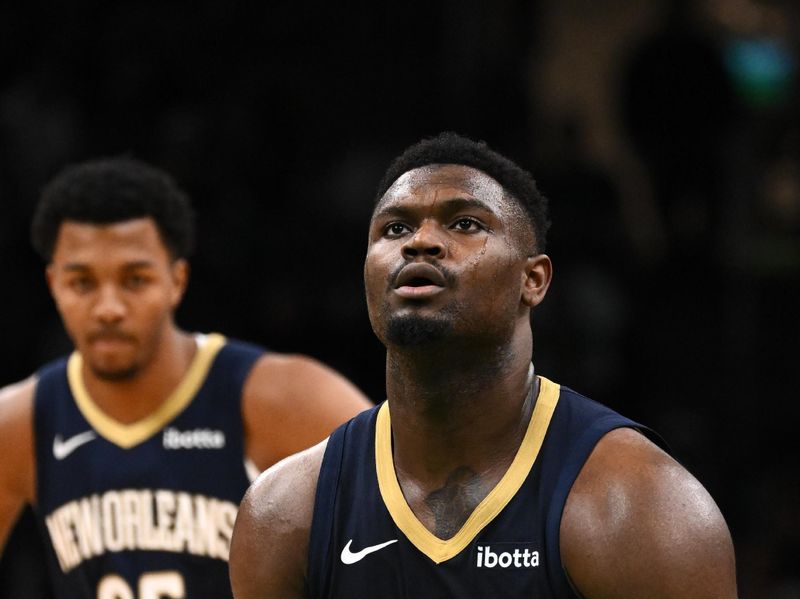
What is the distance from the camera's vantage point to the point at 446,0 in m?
9.34

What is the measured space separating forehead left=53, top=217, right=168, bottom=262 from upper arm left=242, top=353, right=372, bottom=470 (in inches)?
22.2

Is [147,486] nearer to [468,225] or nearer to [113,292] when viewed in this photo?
[113,292]

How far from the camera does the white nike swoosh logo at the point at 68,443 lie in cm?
479

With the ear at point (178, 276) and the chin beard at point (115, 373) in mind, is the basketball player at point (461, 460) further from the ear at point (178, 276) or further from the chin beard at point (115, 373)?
the ear at point (178, 276)

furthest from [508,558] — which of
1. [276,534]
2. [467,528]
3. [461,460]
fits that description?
[276,534]

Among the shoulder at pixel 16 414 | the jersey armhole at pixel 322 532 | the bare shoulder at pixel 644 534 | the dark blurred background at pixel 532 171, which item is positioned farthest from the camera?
the dark blurred background at pixel 532 171

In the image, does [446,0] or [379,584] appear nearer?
[379,584]

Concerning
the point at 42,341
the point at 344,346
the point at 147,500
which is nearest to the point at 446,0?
the point at 344,346

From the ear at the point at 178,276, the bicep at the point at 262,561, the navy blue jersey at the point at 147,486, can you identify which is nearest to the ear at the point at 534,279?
the bicep at the point at 262,561

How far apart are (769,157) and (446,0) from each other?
2364 mm

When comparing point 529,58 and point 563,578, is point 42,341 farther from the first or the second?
point 563,578

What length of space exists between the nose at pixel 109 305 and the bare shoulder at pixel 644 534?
2106 mm

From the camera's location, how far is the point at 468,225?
3182 mm

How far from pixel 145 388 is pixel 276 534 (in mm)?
1704
